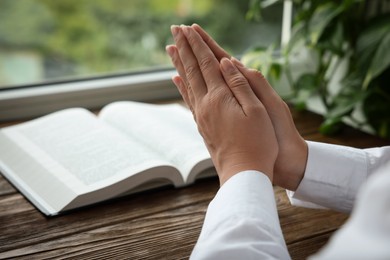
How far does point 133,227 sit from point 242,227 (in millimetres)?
320

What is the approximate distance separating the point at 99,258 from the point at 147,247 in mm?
72

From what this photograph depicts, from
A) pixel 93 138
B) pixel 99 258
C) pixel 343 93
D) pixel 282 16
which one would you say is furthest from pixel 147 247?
pixel 282 16

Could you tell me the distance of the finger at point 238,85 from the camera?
83 centimetres

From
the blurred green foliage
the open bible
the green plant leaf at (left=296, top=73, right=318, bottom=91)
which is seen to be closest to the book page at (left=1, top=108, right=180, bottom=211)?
the open bible

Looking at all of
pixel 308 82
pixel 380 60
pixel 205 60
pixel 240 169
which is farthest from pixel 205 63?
pixel 308 82

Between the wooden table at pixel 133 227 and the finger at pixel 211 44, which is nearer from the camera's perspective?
the wooden table at pixel 133 227

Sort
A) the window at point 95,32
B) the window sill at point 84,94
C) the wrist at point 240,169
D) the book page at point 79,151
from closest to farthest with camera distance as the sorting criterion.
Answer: the wrist at point 240,169 → the book page at point 79,151 → the window sill at point 84,94 → the window at point 95,32

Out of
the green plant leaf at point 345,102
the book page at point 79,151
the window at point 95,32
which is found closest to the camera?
the book page at point 79,151

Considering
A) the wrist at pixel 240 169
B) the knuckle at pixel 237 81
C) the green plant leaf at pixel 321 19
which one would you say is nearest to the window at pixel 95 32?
the green plant leaf at pixel 321 19

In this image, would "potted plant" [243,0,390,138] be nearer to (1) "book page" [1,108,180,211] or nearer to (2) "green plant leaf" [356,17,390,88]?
(2) "green plant leaf" [356,17,390,88]

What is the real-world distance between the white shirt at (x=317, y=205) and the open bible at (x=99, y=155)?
0.76ft

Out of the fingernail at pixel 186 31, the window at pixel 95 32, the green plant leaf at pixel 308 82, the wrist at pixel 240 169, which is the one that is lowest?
the window at pixel 95 32

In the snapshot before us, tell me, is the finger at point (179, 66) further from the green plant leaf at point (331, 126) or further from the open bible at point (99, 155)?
the green plant leaf at point (331, 126)

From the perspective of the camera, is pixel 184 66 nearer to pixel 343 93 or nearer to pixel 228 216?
pixel 228 216
